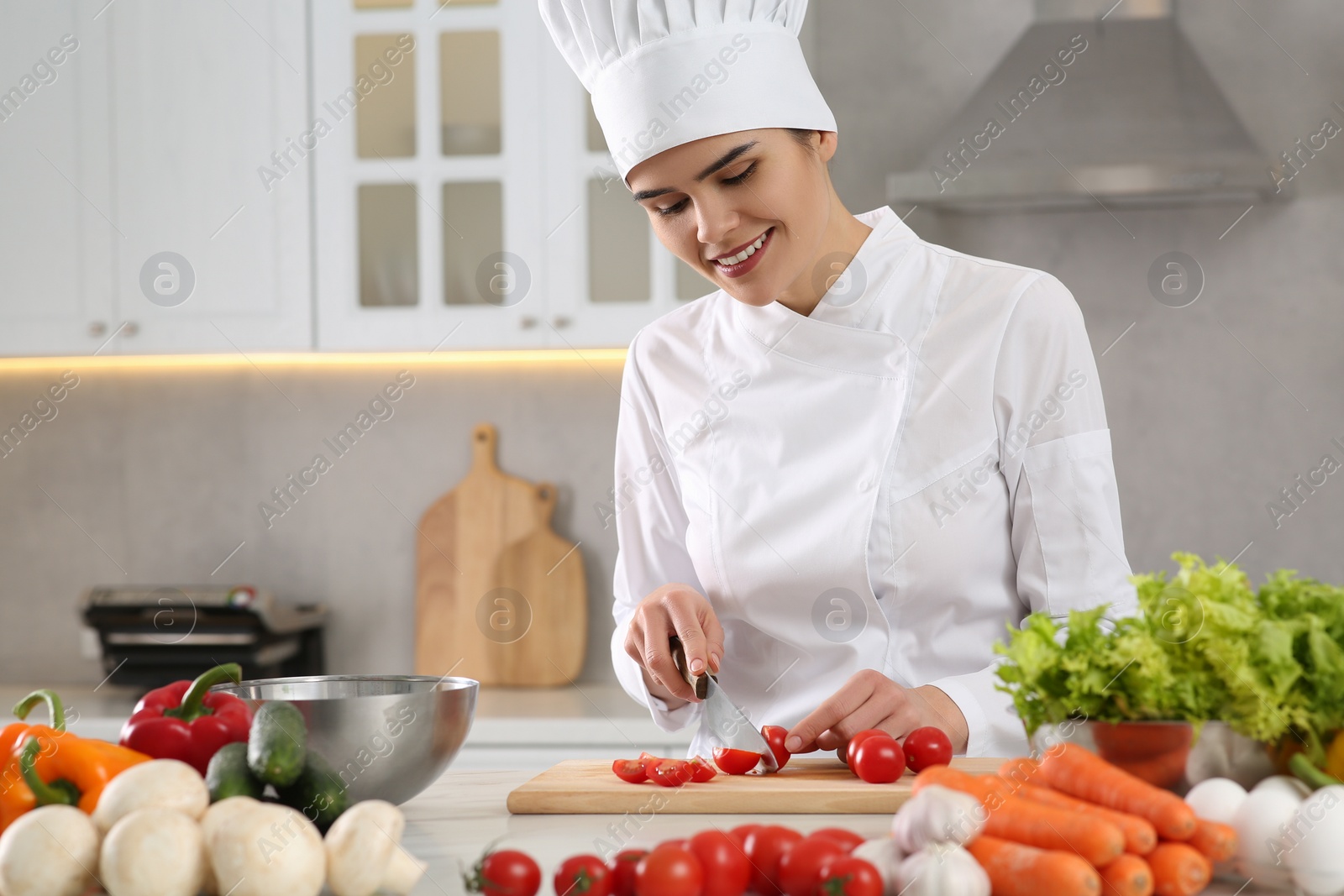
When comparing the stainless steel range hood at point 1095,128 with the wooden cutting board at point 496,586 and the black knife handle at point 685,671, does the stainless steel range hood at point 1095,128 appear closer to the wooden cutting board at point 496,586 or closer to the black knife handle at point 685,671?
the wooden cutting board at point 496,586

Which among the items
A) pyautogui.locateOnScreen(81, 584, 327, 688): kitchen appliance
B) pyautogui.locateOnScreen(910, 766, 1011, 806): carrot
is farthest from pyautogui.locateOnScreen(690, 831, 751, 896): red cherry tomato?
pyautogui.locateOnScreen(81, 584, 327, 688): kitchen appliance

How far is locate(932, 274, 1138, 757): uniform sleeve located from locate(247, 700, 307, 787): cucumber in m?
0.59

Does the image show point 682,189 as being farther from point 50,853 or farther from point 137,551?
point 137,551

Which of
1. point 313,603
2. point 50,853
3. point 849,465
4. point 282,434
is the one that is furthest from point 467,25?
point 50,853

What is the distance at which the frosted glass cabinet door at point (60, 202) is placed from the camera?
7.77ft

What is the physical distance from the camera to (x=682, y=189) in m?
1.12

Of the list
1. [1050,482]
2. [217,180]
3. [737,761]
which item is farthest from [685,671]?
[217,180]

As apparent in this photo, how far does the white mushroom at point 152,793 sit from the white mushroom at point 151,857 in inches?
1.0

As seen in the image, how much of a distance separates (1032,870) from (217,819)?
0.44 metres

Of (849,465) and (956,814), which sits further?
(849,465)

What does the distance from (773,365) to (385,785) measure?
628mm

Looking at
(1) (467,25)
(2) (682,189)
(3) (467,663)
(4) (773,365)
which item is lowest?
(3) (467,663)

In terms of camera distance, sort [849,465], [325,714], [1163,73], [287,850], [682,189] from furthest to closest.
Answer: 1. [1163,73]
2. [849,465]
3. [682,189]
4. [325,714]
5. [287,850]

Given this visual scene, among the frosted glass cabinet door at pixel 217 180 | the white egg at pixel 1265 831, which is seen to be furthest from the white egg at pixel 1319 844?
the frosted glass cabinet door at pixel 217 180
